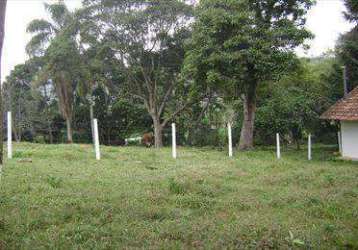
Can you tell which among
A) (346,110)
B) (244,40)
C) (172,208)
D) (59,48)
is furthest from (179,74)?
(172,208)

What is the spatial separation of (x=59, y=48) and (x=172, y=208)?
71.3 ft

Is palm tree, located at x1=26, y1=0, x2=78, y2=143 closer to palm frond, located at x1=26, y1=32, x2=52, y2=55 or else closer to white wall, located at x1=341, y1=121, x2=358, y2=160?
palm frond, located at x1=26, y1=32, x2=52, y2=55

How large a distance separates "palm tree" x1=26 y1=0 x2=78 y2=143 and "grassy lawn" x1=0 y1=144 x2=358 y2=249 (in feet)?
53.0

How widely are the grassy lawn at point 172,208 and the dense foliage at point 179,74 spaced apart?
8.22 meters

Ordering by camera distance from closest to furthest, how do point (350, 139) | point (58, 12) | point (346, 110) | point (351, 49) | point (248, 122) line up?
point (346, 110) → point (350, 139) → point (248, 122) → point (351, 49) → point (58, 12)

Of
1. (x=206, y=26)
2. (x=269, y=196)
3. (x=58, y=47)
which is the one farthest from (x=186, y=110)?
(x=269, y=196)

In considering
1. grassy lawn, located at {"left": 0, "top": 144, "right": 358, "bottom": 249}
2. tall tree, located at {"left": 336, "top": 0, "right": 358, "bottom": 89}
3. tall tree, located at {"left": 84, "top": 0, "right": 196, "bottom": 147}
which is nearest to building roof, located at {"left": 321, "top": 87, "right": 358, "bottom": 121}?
tall tree, located at {"left": 336, "top": 0, "right": 358, "bottom": 89}

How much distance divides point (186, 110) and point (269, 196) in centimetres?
2182

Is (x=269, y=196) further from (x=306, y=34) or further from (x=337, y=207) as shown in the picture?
(x=306, y=34)

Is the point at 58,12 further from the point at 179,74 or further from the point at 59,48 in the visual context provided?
the point at 179,74

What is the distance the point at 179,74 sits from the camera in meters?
28.7

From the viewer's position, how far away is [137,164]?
1392cm

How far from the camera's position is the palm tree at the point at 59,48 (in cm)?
2778

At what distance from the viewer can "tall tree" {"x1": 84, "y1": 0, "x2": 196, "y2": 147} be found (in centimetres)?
2611
